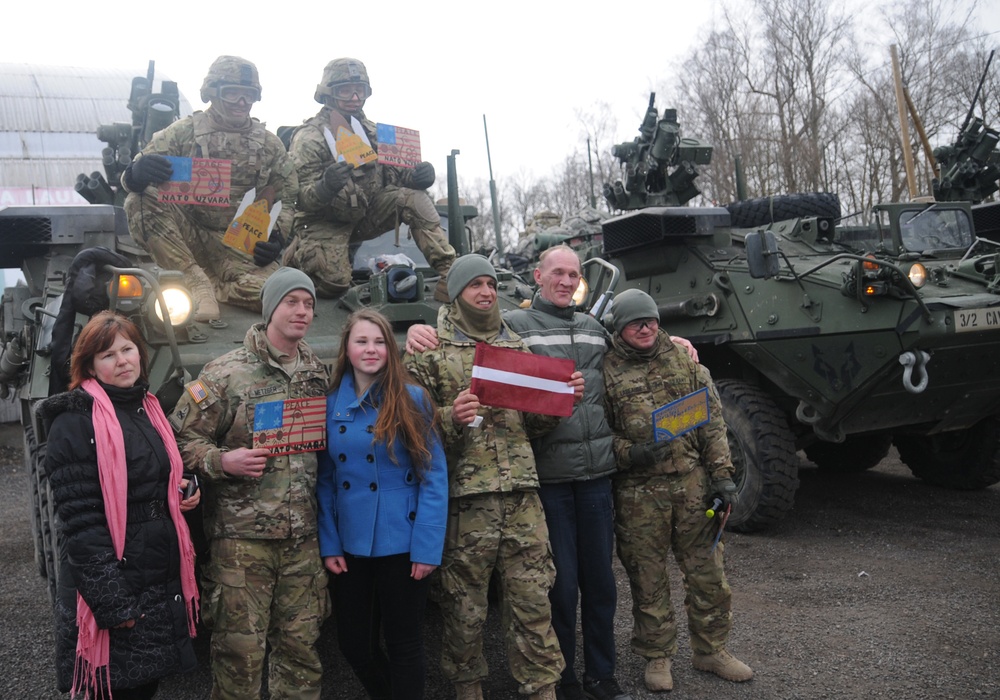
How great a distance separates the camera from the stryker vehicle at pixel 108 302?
378cm

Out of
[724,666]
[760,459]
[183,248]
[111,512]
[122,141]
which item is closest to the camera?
[111,512]

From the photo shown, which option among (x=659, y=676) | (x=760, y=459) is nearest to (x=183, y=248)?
(x=659, y=676)

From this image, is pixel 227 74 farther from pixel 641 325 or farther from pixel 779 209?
pixel 779 209

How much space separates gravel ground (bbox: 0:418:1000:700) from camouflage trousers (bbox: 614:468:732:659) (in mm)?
279

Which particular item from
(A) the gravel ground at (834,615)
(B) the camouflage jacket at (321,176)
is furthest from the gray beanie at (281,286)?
(B) the camouflage jacket at (321,176)

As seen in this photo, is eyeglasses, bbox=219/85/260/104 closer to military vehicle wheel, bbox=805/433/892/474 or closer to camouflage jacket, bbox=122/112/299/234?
camouflage jacket, bbox=122/112/299/234

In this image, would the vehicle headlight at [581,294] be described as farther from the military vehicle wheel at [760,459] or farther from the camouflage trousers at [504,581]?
the camouflage trousers at [504,581]

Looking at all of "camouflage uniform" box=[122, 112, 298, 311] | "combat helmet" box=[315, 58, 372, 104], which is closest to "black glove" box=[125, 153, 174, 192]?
"camouflage uniform" box=[122, 112, 298, 311]

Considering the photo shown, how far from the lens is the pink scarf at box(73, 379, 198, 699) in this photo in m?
2.77

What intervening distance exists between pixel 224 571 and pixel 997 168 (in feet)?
34.0

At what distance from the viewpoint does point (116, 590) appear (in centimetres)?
276

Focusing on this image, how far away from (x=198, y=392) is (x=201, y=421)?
104 millimetres

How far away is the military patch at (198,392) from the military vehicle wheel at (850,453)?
6601mm

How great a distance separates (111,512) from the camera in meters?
2.83
